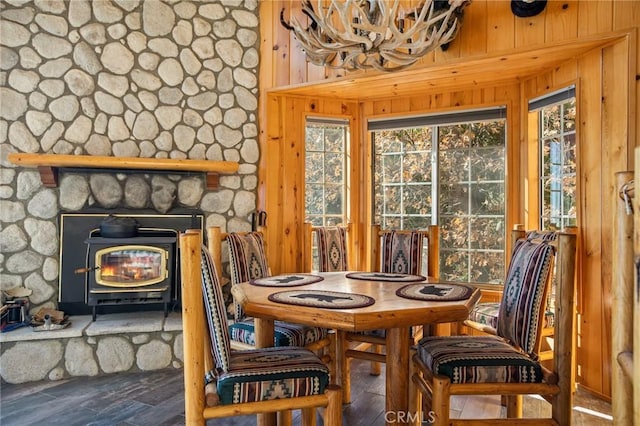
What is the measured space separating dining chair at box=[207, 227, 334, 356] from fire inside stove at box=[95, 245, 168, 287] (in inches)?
35.4

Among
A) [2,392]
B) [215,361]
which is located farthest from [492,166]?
[2,392]

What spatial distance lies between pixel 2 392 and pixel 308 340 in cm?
198

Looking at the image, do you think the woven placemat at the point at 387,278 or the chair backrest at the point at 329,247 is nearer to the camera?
the woven placemat at the point at 387,278

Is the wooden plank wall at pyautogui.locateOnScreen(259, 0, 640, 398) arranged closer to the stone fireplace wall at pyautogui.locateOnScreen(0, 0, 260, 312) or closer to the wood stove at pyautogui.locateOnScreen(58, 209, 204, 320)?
the stone fireplace wall at pyautogui.locateOnScreen(0, 0, 260, 312)

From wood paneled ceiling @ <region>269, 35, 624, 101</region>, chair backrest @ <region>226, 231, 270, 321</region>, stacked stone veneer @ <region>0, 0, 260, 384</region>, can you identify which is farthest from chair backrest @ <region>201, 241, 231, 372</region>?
wood paneled ceiling @ <region>269, 35, 624, 101</region>

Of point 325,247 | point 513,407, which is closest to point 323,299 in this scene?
point 513,407

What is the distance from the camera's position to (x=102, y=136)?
3.15 metres

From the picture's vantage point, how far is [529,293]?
1731 mm

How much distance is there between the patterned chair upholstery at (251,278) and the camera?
83.5 inches

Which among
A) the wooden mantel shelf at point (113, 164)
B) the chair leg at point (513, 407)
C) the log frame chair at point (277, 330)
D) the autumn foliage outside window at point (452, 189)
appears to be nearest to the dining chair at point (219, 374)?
the log frame chair at point (277, 330)

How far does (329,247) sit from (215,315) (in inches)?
69.3

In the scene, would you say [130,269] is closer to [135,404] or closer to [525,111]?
[135,404]

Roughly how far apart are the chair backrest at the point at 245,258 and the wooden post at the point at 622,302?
5.80ft

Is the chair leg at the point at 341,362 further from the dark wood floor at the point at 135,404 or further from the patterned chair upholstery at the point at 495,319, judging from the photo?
the patterned chair upholstery at the point at 495,319
